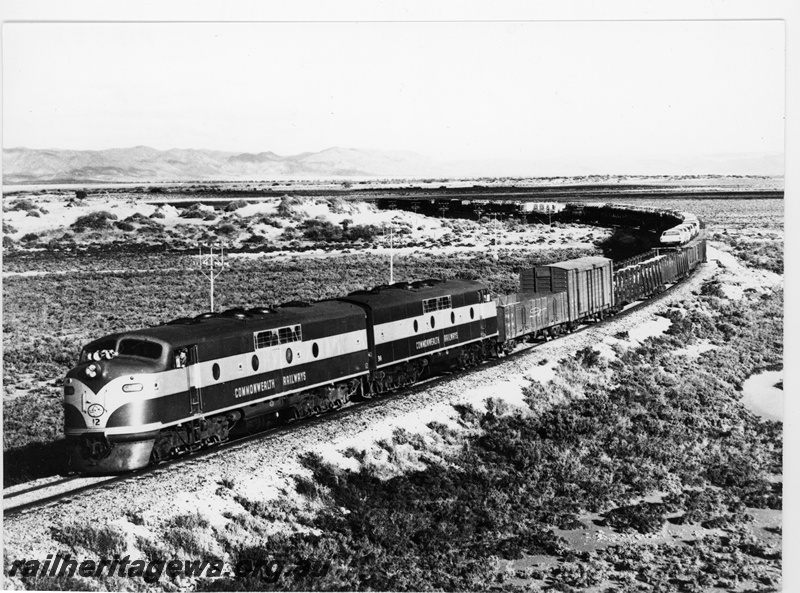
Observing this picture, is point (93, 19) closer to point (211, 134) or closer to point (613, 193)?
point (211, 134)

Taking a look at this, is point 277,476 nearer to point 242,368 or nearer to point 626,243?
point 242,368

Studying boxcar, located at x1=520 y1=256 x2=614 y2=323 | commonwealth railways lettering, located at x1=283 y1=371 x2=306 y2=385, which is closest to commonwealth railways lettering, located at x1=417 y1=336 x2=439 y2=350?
commonwealth railways lettering, located at x1=283 y1=371 x2=306 y2=385

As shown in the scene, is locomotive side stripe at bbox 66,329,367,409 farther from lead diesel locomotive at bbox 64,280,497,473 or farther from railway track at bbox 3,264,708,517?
railway track at bbox 3,264,708,517

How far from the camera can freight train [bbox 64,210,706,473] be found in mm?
20969

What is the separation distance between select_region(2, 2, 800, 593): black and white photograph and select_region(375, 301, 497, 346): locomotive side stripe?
0.12 metres

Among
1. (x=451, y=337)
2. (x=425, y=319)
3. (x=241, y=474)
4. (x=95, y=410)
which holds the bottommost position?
(x=241, y=474)

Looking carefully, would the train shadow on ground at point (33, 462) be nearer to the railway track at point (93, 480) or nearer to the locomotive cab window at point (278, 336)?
the railway track at point (93, 480)

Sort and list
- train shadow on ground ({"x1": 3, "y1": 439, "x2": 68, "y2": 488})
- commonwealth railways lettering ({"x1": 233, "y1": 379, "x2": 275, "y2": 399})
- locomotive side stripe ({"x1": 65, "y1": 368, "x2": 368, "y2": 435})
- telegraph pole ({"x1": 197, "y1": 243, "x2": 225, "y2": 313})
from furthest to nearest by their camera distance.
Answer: telegraph pole ({"x1": 197, "y1": 243, "x2": 225, "y2": 313}), train shadow on ground ({"x1": 3, "y1": 439, "x2": 68, "y2": 488}), commonwealth railways lettering ({"x1": 233, "y1": 379, "x2": 275, "y2": 399}), locomotive side stripe ({"x1": 65, "y1": 368, "x2": 368, "y2": 435})

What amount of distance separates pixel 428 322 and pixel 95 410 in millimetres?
11829

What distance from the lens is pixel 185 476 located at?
2175cm

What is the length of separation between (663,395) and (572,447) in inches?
173

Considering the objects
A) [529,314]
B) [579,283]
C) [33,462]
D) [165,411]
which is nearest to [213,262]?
[529,314]

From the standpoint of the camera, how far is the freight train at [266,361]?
21.0m

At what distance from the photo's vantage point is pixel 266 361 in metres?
23.8
